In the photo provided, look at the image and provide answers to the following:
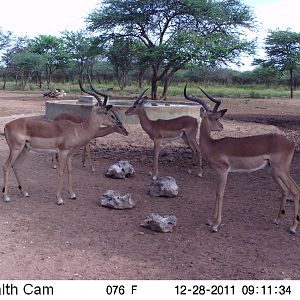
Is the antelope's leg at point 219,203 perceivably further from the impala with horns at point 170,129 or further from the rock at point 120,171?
the impala with horns at point 170,129

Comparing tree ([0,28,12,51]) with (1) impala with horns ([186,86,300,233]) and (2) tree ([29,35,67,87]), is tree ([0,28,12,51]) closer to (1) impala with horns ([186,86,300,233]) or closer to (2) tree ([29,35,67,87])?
(2) tree ([29,35,67,87])

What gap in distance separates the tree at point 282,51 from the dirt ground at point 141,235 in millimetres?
32099

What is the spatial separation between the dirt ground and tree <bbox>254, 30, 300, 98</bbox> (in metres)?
32.1

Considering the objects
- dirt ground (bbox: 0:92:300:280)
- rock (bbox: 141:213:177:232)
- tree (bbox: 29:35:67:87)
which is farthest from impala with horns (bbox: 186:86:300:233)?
tree (bbox: 29:35:67:87)

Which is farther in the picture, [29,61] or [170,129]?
[29,61]

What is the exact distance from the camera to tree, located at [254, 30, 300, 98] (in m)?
37.9

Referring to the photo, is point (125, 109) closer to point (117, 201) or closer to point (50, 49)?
point (117, 201)

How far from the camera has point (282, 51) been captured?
38.9m

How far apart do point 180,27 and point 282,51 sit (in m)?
15.0

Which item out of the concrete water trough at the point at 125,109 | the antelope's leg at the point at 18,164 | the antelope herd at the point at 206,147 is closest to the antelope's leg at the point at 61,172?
the antelope herd at the point at 206,147

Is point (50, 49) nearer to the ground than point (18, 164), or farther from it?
farther from it

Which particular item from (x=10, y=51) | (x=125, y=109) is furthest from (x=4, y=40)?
(x=125, y=109)

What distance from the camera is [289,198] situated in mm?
6938
